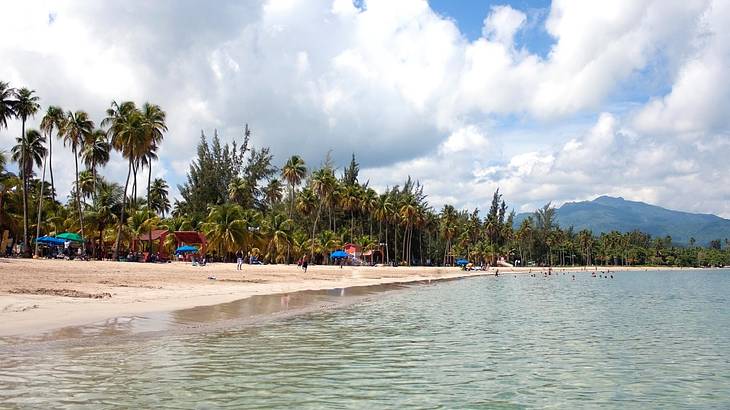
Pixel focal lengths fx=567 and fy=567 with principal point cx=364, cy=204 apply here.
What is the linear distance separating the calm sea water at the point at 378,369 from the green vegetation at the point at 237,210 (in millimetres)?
47796

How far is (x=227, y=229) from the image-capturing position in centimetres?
6688

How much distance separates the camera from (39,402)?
8531 mm

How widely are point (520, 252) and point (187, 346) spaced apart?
159 metres

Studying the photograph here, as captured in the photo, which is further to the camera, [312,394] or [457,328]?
[457,328]

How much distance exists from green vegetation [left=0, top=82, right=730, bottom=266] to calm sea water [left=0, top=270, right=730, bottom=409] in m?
47.8

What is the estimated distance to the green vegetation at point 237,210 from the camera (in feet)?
198

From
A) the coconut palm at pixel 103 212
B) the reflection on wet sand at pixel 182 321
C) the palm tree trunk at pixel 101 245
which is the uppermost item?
the coconut palm at pixel 103 212

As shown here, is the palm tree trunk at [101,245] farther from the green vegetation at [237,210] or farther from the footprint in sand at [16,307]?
the footprint in sand at [16,307]

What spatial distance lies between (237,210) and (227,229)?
2.87 meters

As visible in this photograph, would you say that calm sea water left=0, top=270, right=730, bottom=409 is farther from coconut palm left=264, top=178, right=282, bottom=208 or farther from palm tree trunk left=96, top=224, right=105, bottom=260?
coconut palm left=264, top=178, right=282, bottom=208

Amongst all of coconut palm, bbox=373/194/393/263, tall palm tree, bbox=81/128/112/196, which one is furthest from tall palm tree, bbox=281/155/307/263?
tall palm tree, bbox=81/128/112/196

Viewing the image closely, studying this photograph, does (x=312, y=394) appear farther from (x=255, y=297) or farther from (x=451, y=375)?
(x=255, y=297)

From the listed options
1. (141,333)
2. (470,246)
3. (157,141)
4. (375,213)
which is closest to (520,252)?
(470,246)

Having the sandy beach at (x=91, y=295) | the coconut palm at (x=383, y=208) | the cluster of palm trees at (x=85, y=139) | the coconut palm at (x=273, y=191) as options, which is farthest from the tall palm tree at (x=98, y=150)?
the coconut palm at (x=383, y=208)
